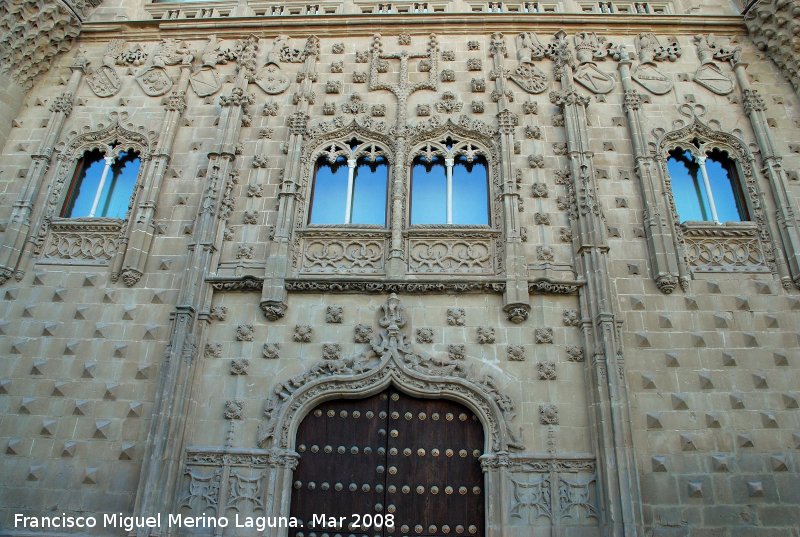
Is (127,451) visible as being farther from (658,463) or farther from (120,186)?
(658,463)

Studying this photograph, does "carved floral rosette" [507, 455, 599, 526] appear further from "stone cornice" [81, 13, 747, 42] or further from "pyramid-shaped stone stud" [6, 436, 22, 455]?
"stone cornice" [81, 13, 747, 42]

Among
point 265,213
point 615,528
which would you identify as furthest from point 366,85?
point 615,528

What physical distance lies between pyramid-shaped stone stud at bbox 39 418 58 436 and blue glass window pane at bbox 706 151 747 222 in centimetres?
1263

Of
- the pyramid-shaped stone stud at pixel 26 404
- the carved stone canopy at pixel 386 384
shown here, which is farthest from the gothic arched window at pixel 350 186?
the pyramid-shaped stone stud at pixel 26 404

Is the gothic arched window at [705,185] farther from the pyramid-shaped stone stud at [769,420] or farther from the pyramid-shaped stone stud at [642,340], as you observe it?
the pyramid-shaped stone stud at [769,420]

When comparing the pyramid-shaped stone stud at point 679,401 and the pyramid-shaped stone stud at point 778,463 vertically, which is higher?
the pyramid-shaped stone stud at point 679,401

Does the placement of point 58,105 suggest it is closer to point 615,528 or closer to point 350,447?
point 350,447

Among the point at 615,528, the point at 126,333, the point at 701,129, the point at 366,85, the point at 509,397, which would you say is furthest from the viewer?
the point at 366,85

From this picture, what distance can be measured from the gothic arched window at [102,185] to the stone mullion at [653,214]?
10.2 meters

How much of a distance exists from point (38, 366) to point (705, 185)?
1301cm

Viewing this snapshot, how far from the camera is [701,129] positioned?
12062 mm

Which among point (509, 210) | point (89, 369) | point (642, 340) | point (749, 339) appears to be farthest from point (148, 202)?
point (749, 339)

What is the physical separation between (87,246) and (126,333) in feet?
7.17

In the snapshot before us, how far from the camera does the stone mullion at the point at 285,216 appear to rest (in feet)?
34.1
